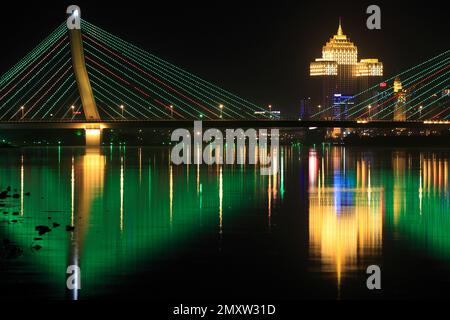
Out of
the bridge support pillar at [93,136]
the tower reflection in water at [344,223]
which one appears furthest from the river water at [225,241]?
the bridge support pillar at [93,136]

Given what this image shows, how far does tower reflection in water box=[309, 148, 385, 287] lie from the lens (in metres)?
14.3

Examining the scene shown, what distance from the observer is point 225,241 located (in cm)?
1620

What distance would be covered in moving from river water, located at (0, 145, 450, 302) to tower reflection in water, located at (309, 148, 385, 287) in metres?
0.02

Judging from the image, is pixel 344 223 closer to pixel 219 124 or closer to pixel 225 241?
pixel 225 241

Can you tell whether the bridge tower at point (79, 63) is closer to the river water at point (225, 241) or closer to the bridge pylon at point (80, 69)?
the bridge pylon at point (80, 69)

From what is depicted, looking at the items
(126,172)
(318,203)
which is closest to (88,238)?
(318,203)

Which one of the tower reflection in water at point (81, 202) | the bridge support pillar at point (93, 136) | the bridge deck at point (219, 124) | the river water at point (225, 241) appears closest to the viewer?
the river water at point (225, 241)

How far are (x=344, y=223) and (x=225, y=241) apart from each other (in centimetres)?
335

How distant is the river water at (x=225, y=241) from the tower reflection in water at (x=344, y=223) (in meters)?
Answer: 0.02

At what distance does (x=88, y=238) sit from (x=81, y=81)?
58342 millimetres

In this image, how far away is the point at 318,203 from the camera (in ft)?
78.0

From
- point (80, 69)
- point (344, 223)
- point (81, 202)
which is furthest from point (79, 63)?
point (344, 223)

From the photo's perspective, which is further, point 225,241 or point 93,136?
point 93,136

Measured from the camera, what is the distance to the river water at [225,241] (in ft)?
39.5
